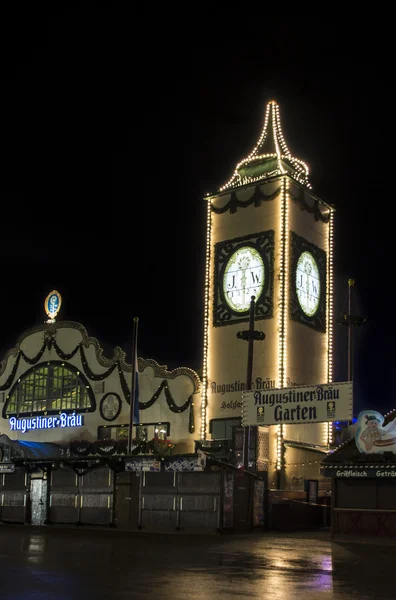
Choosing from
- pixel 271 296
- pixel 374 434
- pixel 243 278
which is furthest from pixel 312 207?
pixel 374 434

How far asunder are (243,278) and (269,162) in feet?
22.8

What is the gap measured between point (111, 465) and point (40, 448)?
17692mm

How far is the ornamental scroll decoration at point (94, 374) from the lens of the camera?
47.4 m

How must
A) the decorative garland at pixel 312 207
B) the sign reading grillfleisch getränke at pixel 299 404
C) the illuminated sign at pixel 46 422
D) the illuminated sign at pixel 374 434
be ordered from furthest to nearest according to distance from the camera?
the illuminated sign at pixel 46 422 < the decorative garland at pixel 312 207 < the sign reading grillfleisch getränke at pixel 299 404 < the illuminated sign at pixel 374 434

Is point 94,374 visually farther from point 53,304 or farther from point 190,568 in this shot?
point 190,568

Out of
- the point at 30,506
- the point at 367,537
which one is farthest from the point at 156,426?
the point at 367,537

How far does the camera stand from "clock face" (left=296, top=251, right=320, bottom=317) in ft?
151

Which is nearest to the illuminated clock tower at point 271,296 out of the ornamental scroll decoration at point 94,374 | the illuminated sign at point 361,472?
the ornamental scroll decoration at point 94,374

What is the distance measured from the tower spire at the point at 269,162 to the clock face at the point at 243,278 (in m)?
4.37

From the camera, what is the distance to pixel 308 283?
4694cm

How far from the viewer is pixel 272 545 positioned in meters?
25.9

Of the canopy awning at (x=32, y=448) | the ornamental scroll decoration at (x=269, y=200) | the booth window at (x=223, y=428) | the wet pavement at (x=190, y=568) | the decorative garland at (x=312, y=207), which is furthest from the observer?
the canopy awning at (x=32, y=448)

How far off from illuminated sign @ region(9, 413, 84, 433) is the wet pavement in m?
24.1

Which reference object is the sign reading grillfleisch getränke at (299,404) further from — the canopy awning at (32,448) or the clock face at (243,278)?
the canopy awning at (32,448)
